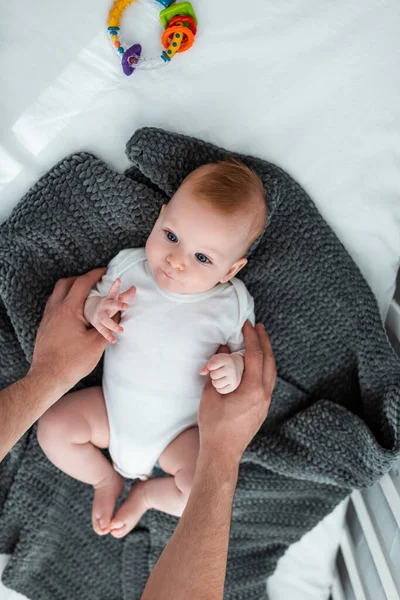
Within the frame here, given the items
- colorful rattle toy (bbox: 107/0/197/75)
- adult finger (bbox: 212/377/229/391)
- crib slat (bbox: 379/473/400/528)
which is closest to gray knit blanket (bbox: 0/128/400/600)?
crib slat (bbox: 379/473/400/528)

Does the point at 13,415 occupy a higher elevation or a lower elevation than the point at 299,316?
lower

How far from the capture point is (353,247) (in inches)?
49.8

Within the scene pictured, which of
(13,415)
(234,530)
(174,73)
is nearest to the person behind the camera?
(13,415)

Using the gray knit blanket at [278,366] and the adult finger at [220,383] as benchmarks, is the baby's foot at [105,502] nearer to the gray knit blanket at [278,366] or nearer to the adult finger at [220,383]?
the gray knit blanket at [278,366]

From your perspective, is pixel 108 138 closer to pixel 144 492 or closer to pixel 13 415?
pixel 13 415

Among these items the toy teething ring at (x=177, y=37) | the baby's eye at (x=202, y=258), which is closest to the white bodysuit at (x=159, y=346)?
the baby's eye at (x=202, y=258)

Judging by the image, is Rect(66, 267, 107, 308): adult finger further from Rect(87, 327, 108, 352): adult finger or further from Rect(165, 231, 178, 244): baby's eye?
Rect(165, 231, 178, 244): baby's eye

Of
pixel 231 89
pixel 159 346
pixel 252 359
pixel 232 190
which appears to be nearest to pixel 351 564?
pixel 252 359

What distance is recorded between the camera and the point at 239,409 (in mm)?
1117

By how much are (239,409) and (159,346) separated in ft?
0.62

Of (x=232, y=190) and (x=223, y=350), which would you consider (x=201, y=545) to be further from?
(x=232, y=190)

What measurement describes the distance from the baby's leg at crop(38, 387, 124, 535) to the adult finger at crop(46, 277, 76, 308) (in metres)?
0.21

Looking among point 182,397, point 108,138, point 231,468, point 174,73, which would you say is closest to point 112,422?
point 182,397

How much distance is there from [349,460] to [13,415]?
2.24ft
